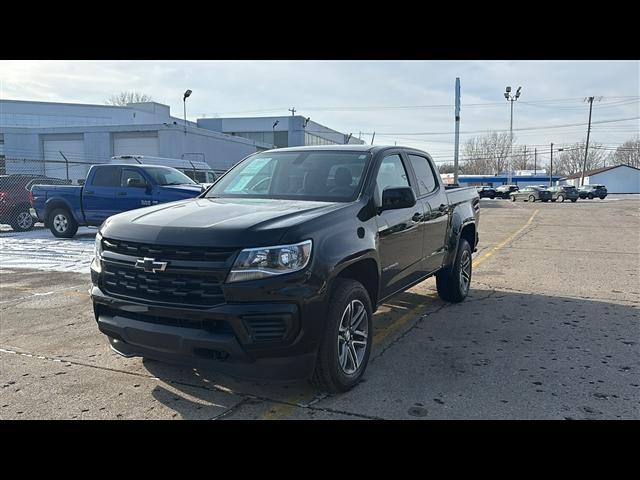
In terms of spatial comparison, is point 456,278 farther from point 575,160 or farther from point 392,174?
point 575,160

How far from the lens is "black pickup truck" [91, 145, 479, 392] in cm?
333

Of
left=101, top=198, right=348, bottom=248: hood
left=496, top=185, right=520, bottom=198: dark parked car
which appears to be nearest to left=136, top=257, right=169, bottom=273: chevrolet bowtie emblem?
left=101, top=198, right=348, bottom=248: hood

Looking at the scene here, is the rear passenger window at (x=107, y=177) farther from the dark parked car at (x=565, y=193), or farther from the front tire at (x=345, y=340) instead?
the dark parked car at (x=565, y=193)

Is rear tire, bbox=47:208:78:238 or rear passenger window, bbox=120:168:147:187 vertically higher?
rear passenger window, bbox=120:168:147:187

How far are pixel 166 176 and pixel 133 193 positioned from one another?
876 millimetres

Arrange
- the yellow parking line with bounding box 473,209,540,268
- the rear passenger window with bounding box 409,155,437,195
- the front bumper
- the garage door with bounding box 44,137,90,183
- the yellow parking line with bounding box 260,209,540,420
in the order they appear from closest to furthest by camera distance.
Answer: the front bumper < the yellow parking line with bounding box 260,209,540,420 < the rear passenger window with bounding box 409,155,437,195 < the yellow parking line with bounding box 473,209,540,268 < the garage door with bounding box 44,137,90,183

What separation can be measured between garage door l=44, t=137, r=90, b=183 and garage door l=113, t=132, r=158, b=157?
9.65 feet

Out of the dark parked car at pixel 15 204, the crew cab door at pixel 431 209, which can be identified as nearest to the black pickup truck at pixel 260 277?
the crew cab door at pixel 431 209

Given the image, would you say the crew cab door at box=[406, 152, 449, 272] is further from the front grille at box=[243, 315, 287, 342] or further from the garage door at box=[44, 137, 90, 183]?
the garage door at box=[44, 137, 90, 183]

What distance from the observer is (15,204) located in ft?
49.8

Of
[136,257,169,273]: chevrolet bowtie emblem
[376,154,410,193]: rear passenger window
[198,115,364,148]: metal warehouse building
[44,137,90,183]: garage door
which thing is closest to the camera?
[136,257,169,273]: chevrolet bowtie emblem
